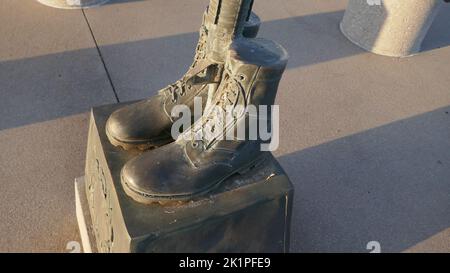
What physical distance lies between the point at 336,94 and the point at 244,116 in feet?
4.20

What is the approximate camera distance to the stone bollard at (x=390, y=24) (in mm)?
2549

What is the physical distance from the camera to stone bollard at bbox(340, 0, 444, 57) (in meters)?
2.55

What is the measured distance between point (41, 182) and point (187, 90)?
0.76 meters

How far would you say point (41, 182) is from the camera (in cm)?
175

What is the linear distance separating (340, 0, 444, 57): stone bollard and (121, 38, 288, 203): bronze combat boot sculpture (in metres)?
1.61

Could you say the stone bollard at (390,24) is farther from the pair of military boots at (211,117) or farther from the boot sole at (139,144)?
the boot sole at (139,144)

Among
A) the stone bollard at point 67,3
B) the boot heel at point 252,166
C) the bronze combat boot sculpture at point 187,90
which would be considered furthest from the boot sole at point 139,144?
the stone bollard at point 67,3

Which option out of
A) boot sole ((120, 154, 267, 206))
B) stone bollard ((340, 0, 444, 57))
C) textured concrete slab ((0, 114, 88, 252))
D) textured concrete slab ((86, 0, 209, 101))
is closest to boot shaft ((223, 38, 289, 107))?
boot sole ((120, 154, 267, 206))

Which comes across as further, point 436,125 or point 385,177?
point 436,125

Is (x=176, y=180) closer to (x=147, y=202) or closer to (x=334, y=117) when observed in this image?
(x=147, y=202)

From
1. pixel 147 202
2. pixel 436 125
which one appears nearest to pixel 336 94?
pixel 436 125

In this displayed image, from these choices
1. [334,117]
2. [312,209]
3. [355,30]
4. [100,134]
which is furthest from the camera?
[355,30]

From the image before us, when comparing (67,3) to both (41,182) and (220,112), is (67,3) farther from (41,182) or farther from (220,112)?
(220,112)

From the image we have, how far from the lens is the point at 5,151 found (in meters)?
1.86
